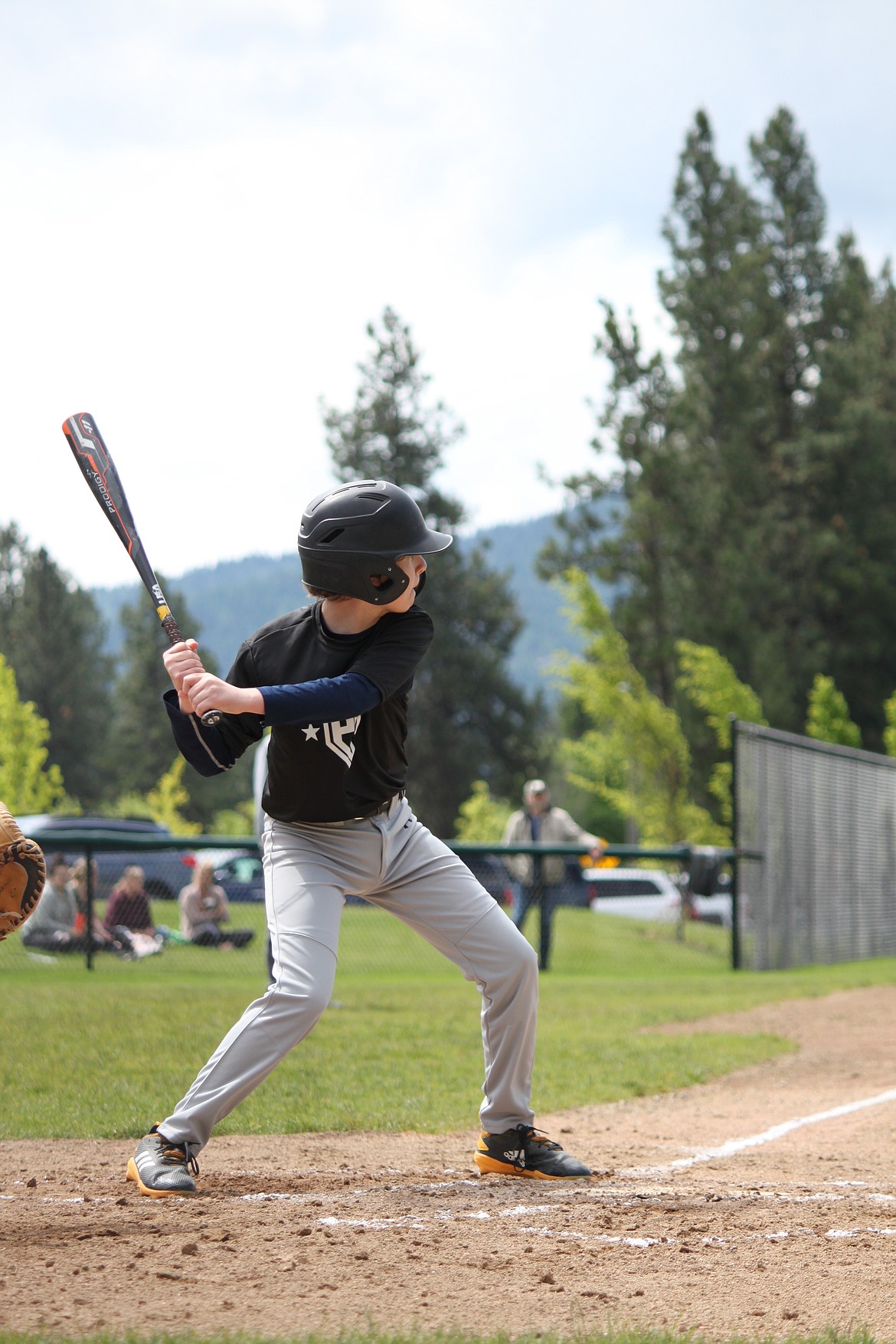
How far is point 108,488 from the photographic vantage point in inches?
180

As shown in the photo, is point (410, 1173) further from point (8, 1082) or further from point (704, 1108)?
point (8, 1082)

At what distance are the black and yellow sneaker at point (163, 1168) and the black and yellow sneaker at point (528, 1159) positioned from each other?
3.32 feet

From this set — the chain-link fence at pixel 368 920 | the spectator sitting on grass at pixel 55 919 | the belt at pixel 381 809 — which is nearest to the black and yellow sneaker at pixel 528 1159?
the belt at pixel 381 809

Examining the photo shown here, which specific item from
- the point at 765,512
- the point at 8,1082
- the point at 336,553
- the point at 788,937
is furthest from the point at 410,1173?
the point at 765,512

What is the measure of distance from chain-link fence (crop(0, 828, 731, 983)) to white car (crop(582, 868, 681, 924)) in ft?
8.52

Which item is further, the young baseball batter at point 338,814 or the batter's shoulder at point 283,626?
the batter's shoulder at point 283,626

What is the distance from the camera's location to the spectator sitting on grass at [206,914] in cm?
1329

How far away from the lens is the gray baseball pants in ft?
12.8

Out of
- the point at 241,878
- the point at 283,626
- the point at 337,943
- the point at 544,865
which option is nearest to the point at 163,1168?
the point at 337,943

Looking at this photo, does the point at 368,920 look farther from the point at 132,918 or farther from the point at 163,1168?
the point at 163,1168

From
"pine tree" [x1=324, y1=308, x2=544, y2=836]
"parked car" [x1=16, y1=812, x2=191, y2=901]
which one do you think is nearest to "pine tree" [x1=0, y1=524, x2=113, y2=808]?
"pine tree" [x1=324, y1=308, x2=544, y2=836]

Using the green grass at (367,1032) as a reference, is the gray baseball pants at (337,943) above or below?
above

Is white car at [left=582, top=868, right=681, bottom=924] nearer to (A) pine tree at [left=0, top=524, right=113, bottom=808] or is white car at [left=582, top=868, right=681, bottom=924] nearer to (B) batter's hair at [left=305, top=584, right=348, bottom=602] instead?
(B) batter's hair at [left=305, top=584, right=348, bottom=602]

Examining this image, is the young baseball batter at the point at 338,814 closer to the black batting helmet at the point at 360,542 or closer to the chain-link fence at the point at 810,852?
the black batting helmet at the point at 360,542
